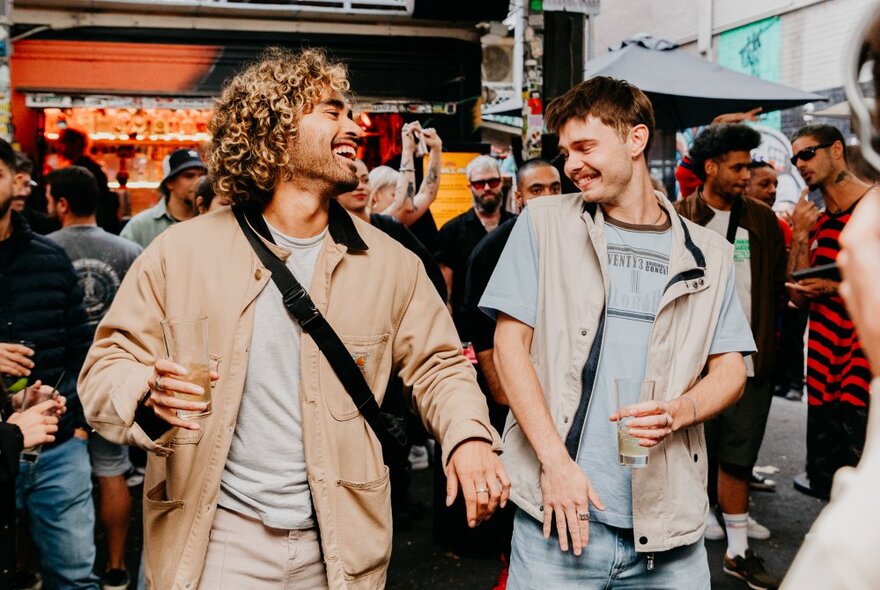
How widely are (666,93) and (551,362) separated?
204 inches

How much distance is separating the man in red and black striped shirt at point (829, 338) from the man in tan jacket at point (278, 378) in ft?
10.9

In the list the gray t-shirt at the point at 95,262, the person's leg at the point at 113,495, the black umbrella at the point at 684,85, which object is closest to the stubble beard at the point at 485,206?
the black umbrella at the point at 684,85

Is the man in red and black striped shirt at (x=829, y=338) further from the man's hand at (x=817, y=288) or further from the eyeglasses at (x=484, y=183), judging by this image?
the eyeglasses at (x=484, y=183)

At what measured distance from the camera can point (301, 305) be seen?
2.69 meters

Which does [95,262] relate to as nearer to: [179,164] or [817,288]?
[179,164]

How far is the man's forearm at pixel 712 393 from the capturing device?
2826 mm

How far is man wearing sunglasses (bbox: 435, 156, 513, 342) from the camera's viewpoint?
709 centimetres

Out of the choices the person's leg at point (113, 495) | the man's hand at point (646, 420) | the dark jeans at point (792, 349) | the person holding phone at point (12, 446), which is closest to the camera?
the man's hand at point (646, 420)

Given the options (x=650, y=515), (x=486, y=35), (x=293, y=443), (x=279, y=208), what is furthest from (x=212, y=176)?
(x=486, y=35)

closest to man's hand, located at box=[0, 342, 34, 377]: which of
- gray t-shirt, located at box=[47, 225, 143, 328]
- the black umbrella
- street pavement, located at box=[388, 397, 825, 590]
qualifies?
gray t-shirt, located at box=[47, 225, 143, 328]

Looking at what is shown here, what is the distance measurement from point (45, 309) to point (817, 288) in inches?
171

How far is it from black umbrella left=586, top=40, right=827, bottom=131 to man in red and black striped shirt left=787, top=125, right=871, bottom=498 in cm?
207

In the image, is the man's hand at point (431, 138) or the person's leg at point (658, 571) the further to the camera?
the man's hand at point (431, 138)

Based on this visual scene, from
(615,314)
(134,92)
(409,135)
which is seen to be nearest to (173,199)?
(409,135)
